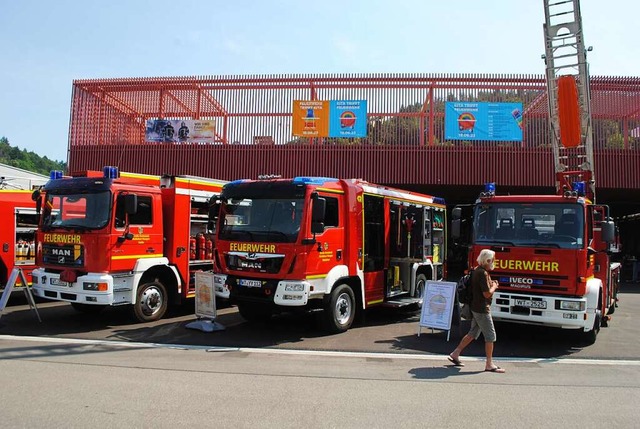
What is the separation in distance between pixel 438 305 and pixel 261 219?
3.61 metres

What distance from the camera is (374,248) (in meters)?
10.4

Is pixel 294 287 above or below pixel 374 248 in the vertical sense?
below

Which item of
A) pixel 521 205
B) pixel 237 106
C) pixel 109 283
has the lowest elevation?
pixel 109 283

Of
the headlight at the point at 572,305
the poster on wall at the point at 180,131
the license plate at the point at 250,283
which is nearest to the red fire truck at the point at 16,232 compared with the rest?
the license plate at the point at 250,283

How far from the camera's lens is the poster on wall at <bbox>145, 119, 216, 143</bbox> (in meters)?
19.1

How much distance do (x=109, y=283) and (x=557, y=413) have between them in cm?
757

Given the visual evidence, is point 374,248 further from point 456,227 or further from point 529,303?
point 529,303

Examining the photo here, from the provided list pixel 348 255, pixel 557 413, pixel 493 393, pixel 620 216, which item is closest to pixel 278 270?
pixel 348 255

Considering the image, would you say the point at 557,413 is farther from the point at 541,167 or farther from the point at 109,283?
the point at 541,167

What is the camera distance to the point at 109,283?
9.09 m

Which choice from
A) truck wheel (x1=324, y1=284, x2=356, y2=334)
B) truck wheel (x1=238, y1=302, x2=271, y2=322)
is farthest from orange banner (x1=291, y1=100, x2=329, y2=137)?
truck wheel (x1=324, y1=284, x2=356, y2=334)

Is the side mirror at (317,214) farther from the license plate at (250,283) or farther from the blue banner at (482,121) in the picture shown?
the blue banner at (482,121)

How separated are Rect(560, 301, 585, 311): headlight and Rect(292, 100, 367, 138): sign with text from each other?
11.4 meters

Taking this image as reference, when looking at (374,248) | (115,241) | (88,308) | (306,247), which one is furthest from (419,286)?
(88,308)
